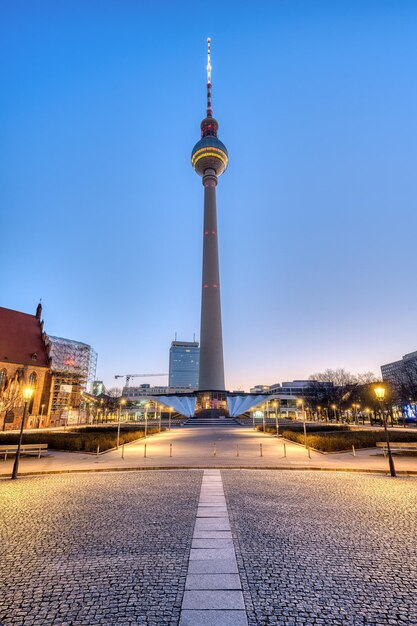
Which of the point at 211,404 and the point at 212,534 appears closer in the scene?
the point at 212,534

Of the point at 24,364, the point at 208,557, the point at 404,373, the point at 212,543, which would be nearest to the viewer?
the point at 208,557

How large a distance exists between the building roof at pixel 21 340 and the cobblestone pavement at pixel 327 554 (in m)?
59.0

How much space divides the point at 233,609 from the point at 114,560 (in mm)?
2757

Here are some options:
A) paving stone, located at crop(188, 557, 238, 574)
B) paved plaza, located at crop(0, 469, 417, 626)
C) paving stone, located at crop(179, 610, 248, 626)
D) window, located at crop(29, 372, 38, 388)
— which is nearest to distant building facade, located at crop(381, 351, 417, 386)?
paved plaza, located at crop(0, 469, 417, 626)

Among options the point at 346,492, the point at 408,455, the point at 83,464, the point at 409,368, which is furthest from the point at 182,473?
the point at 409,368

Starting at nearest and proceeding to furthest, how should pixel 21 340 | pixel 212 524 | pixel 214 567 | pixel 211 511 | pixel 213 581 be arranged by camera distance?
pixel 213 581 < pixel 214 567 < pixel 212 524 < pixel 211 511 < pixel 21 340

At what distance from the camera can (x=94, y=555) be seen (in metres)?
6.38

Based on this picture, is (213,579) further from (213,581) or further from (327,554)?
(327,554)

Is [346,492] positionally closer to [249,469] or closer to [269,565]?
[249,469]

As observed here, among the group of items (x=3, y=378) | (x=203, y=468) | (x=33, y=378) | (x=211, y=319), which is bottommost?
(x=203, y=468)

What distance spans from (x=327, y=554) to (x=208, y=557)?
2.36m

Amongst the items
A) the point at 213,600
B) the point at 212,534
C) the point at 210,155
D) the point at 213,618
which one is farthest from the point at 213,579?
the point at 210,155

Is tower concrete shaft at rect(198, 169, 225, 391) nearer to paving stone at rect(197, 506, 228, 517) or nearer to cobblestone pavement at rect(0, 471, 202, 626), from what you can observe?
cobblestone pavement at rect(0, 471, 202, 626)

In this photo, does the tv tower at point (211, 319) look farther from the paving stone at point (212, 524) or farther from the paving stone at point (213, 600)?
the paving stone at point (213, 600)
